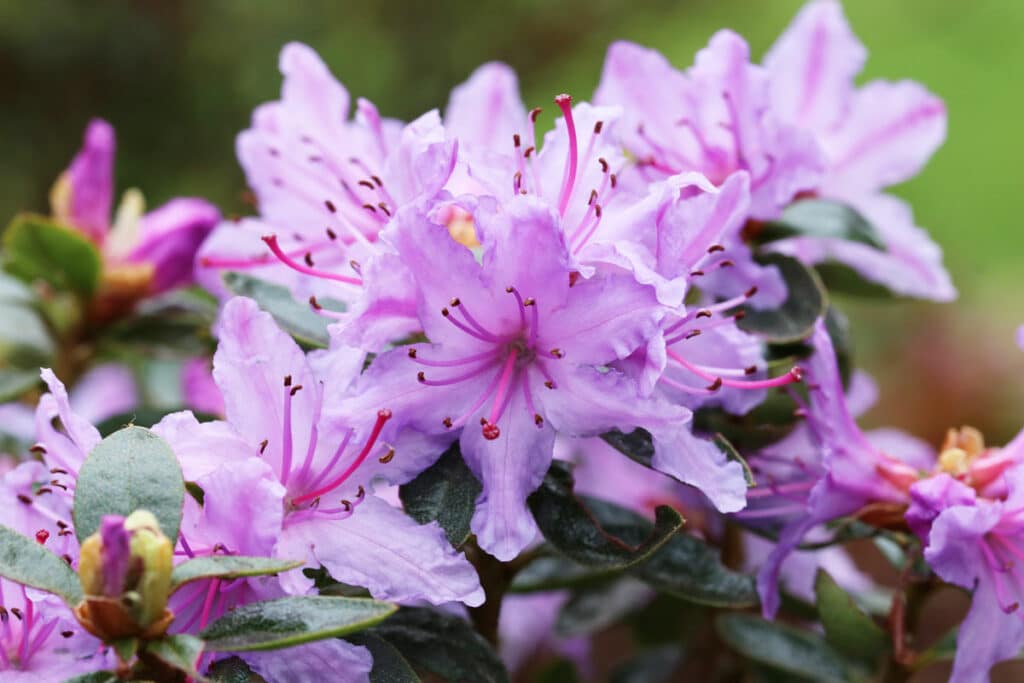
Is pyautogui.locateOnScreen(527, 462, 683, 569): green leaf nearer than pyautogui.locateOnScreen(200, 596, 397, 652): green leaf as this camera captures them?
No

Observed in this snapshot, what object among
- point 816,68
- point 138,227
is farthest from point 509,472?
point 138,227

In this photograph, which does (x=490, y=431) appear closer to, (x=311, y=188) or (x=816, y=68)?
(x=311, y=188)

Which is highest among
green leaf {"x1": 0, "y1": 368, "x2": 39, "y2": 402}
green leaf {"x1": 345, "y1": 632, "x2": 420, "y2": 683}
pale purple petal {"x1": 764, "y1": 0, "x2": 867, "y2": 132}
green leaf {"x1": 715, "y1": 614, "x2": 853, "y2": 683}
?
pale purple petal {"x1": 764, "y1": 0, "x2": 867, "y2": 132}

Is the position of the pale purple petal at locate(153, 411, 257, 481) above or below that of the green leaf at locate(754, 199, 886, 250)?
below

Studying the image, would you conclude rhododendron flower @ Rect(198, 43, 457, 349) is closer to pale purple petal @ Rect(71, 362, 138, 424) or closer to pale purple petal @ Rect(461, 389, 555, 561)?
pale purple petal @ Rect(461, 389, 555, 561)

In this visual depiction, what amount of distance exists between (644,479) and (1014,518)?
464mm

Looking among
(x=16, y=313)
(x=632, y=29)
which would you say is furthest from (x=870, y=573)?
(x=632, y=29)

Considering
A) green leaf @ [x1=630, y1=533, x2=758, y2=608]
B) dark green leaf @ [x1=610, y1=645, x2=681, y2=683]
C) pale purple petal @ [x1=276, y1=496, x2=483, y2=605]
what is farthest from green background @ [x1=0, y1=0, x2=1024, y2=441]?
pale purple petal @ [x1=276, y1=496, x2=483, y2=605]

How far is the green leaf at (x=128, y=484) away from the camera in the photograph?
633 mm

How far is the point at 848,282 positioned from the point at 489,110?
0.33 metres

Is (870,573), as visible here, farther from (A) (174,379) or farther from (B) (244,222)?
(B) (244,222)

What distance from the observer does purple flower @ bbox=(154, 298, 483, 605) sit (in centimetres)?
68

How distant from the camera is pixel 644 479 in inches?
46.8

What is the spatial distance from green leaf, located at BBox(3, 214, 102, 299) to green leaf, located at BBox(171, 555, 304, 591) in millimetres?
542
